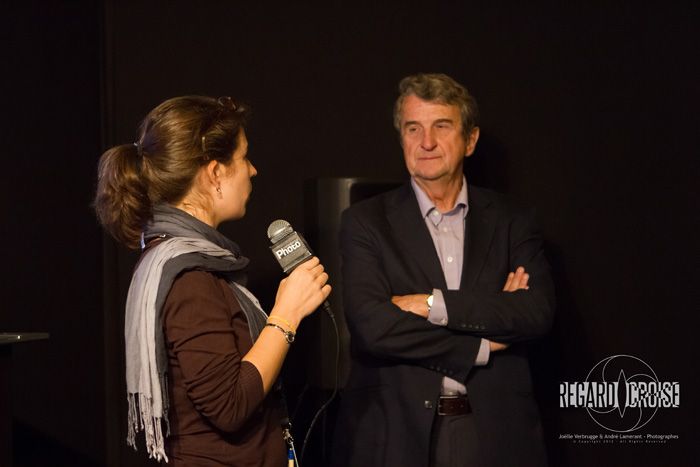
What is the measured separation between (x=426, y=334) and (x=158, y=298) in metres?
1.08

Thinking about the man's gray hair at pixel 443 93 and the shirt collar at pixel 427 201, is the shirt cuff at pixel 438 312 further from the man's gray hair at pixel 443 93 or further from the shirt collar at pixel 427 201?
the man's gray hair at pixel 443 93

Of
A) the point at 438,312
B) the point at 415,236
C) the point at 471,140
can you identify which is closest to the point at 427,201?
the point at 415,236

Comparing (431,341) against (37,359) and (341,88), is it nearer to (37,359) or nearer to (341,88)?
(341,88)

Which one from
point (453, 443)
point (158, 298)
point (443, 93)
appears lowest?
point (453, 443)

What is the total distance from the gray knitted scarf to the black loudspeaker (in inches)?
47.1

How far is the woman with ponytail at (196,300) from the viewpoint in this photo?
5.06ft

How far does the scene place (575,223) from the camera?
343 cm

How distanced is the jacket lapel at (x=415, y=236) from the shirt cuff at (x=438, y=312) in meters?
0.13

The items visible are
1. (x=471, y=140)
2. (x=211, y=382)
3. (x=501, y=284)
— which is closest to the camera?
(x=211, y=382)

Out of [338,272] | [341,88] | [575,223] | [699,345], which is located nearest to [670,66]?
[575,223]

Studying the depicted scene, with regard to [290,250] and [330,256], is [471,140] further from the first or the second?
[290,250]

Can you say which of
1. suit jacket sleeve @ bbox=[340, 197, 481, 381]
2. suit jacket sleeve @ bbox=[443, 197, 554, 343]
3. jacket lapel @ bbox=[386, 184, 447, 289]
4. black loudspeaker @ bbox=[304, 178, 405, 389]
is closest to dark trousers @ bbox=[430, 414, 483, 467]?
suit jacket sleeve @ bbox=[340, 197, 481, 381]

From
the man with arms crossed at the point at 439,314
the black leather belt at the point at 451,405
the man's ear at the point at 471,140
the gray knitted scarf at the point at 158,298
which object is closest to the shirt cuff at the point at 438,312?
the man with arms crossed at the point at 439,314

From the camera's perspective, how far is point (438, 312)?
94.2 inches
